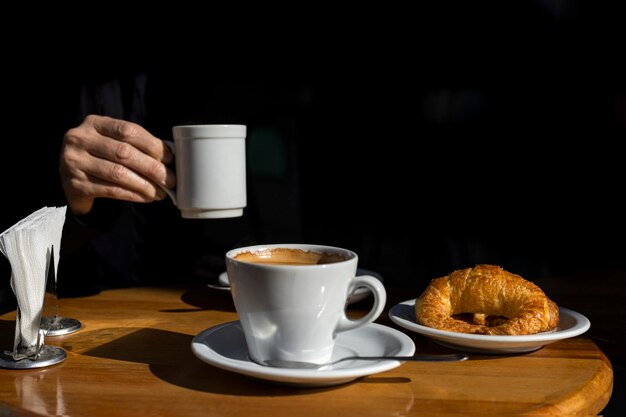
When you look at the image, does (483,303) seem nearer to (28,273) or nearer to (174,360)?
(174,360)

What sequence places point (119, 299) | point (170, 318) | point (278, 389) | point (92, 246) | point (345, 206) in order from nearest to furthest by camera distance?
point (278, 389), point (170, 318), point (119, 299), point (92, 246), point (345, 206)

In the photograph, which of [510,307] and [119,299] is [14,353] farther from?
[510,307]

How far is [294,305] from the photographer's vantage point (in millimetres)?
752

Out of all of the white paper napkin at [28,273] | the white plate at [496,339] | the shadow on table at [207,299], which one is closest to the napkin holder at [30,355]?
the white paper napkin at [28,273]

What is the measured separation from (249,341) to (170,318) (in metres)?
0.33

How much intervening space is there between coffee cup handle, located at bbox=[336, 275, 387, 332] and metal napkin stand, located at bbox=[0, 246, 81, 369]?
0.37 m

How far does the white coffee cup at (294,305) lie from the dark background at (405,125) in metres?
1.52

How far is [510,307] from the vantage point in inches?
38.2

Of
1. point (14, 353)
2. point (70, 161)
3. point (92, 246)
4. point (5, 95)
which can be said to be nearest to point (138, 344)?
Answer: point (14, 353)

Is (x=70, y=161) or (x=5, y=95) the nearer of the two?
(x=70, y=161)

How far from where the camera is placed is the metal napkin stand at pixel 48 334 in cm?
81

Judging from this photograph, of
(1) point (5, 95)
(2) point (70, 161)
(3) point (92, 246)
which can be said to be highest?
(1) point (5, 95)

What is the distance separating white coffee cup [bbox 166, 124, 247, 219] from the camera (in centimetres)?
102

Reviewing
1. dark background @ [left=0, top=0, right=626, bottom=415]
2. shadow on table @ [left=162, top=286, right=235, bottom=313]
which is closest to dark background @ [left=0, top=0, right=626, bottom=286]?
dark background @ [left=0, top=0, right=626, bottom=415]
